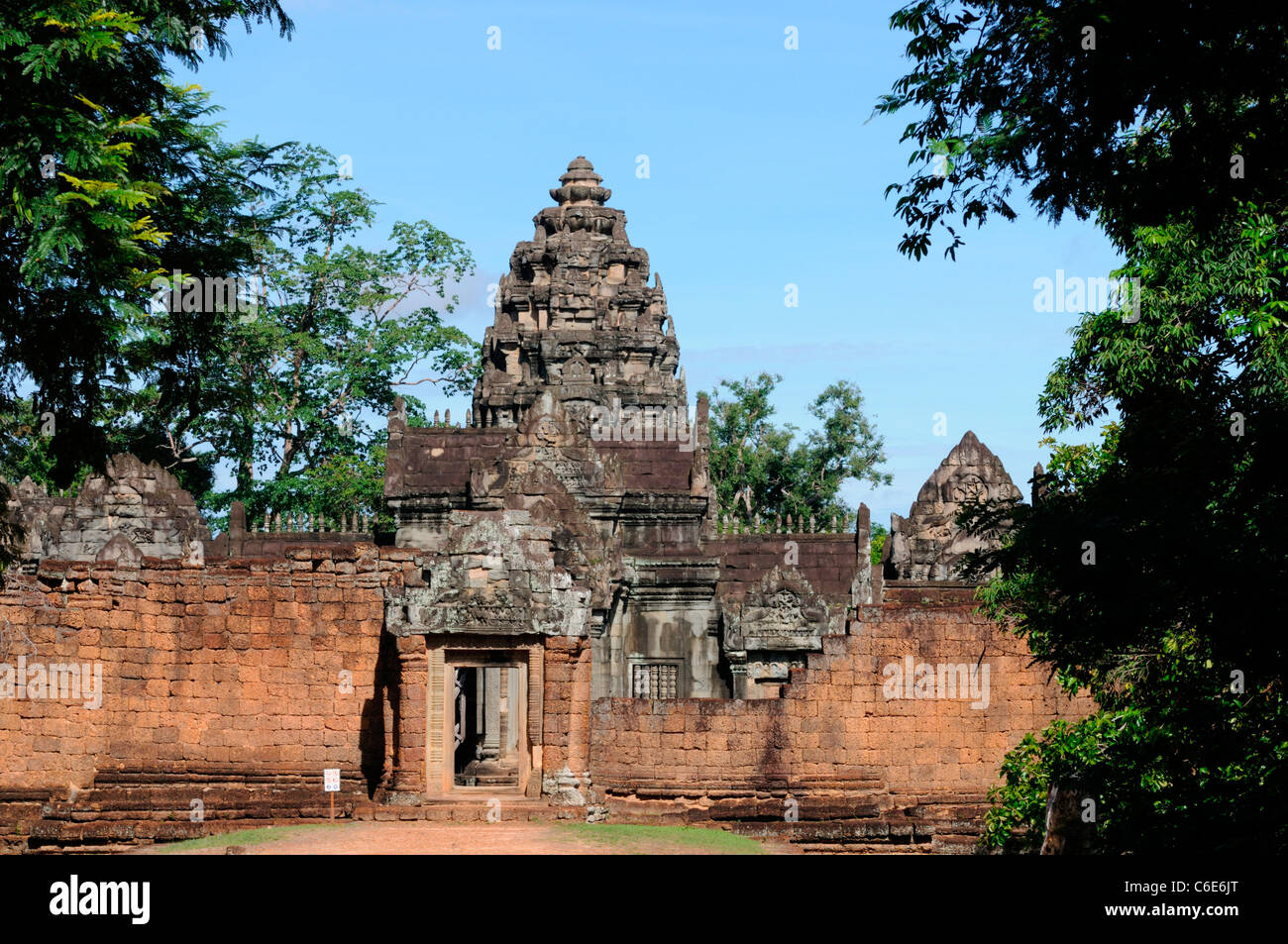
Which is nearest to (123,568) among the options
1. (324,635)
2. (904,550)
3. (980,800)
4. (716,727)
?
(324,635)

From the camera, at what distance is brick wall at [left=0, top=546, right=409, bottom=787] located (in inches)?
746

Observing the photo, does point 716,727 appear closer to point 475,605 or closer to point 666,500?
point 475,605

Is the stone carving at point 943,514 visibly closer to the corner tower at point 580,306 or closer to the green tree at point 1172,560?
the green tree at point 1172,560

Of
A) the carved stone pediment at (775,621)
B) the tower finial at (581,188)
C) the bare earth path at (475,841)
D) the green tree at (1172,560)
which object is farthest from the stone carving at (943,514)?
the tower finial at (581,188)

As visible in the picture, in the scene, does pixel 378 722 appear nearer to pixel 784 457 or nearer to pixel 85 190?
pixel 85 190

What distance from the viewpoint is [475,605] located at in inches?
683

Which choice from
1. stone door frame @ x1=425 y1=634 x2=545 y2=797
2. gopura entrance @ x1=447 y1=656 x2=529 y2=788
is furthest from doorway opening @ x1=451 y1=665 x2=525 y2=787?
stone door frame @ x1=425 y1=634 x2=545 y2=797

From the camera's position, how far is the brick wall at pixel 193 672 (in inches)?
746

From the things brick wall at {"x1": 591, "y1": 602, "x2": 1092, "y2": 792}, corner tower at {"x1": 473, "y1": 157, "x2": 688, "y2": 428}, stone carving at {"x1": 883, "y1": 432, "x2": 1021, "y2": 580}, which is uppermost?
corner tower at {"x1": 473, "y1": 157, "x2": 688, "y2": 428}

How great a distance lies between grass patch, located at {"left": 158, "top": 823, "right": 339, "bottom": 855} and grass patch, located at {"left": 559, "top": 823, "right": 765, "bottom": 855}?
253 cm

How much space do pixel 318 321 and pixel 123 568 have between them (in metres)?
24.6

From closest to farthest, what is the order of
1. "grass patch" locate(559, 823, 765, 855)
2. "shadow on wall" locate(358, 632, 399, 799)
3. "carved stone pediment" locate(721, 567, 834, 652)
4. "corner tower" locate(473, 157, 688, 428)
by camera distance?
"grass patch" locate(559, 823, 765, 855), "shadow on wall" locate(358, 632, 399, 799), "carved stone pediment" locate(721, 567, 834, 652), "corner tower" locate(473, 157, 688, 428)

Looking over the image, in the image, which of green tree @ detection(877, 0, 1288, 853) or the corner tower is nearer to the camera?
green tree @ detection(877, 0, 1288, 853)

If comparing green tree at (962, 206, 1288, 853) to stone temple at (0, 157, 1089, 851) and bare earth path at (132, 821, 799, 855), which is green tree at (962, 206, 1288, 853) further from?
bare earth path at (132, 821, 799, 855)
